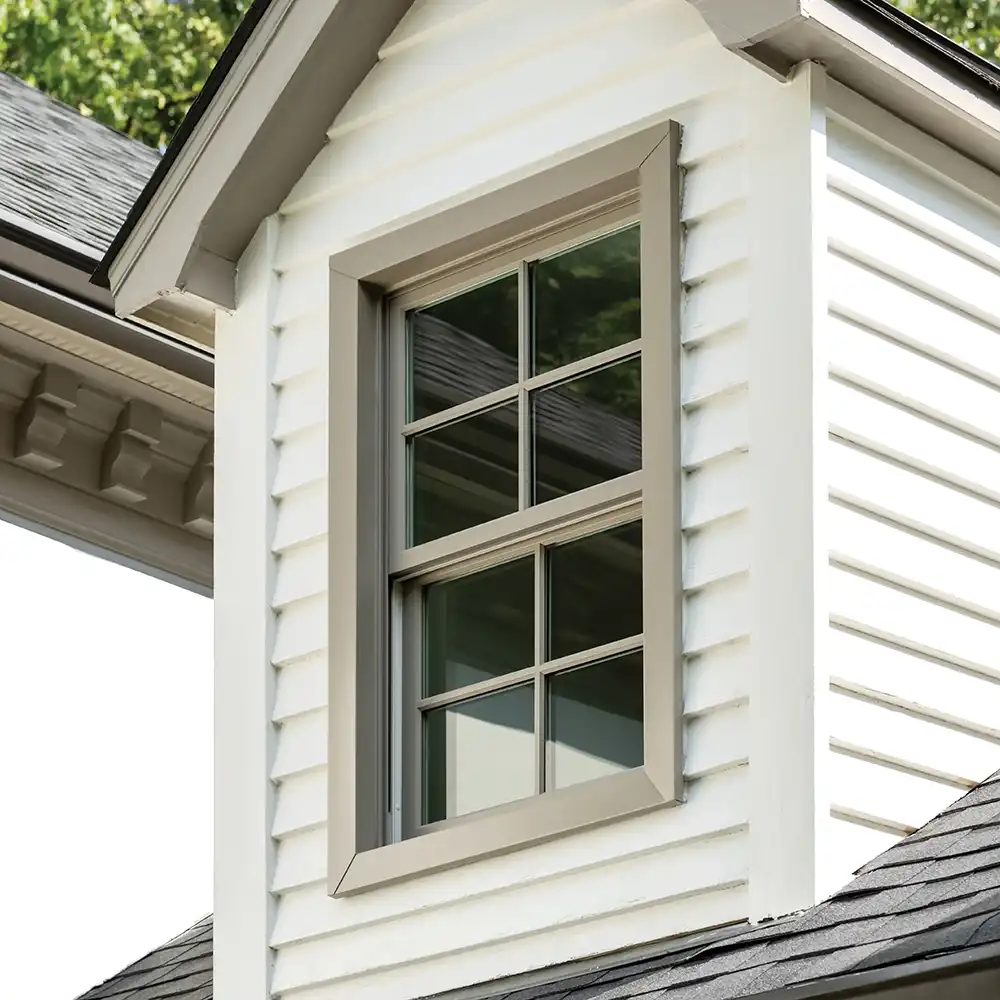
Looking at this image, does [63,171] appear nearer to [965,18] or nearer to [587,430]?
[587,430]

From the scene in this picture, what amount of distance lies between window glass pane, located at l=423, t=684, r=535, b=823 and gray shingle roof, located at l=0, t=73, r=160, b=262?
2979mm

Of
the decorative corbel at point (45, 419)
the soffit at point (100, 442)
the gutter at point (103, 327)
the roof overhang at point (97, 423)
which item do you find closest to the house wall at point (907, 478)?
the gutter at point (103, 327)

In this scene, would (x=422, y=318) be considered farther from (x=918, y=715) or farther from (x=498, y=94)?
(x=918, y=715)

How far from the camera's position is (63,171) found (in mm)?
9375

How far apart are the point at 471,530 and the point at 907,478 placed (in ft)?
3.75

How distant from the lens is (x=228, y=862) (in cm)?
593

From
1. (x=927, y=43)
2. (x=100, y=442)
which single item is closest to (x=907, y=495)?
(x=927, y=43)

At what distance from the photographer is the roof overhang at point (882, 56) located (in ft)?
16.6

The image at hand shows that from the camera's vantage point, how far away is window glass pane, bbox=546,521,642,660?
5.32 m

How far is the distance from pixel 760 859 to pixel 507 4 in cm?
251

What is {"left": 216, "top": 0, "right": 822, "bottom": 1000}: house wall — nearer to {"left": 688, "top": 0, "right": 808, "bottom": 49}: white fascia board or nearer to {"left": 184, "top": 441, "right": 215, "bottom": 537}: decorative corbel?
{"left": 688, "top": 0, "right": 808, "bottom": 49}: white fascia board

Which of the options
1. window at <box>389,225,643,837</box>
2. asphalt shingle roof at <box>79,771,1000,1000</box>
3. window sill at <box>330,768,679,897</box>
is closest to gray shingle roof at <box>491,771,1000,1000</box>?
asphalt shingle roof at <box>79,771,1000,1000</box>

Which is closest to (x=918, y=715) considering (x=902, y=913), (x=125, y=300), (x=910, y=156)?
(x=902, y=913)

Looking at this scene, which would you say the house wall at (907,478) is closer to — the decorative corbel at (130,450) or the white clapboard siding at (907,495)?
the white clapboard siding at (907,495)
